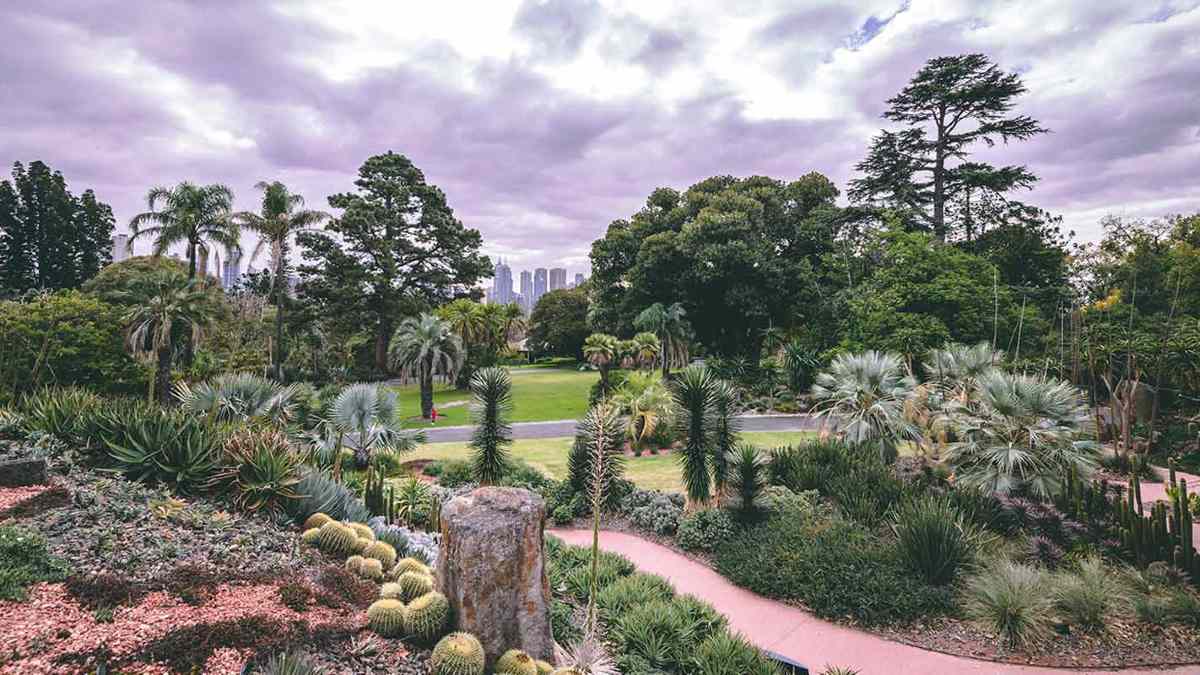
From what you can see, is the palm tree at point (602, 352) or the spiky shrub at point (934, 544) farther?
the palm tree at point (602, 352)

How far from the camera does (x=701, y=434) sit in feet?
32.5

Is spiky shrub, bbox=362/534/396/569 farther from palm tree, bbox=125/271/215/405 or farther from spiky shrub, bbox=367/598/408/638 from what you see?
palm tree, bbox=125/271/215/405

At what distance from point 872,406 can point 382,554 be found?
9614 millimetres

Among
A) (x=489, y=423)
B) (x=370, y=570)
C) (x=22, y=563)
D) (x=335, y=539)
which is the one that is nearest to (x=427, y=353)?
(x=489, y=423)

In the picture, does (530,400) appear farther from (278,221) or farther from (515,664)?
(515,664)

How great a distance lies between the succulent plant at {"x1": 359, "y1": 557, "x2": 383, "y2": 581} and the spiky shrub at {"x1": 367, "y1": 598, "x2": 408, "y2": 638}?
1.07m

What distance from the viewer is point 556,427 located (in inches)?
911

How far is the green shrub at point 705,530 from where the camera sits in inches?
344

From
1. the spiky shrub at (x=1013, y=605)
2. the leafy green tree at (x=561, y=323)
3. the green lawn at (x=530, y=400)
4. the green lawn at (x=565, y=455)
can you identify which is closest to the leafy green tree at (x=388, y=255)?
the green lawn at (x=530, y=400)

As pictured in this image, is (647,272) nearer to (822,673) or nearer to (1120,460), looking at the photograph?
(1120,460)

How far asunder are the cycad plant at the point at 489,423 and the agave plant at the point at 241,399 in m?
4.48

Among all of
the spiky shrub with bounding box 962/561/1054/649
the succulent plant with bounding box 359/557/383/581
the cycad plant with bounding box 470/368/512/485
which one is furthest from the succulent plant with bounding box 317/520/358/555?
the spiky shrub with bounding box 962/561/1054/649

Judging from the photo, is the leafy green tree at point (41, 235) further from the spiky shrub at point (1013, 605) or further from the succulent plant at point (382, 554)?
the spiky shrub at point (1013, 605)

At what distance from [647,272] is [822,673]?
1177 inches
